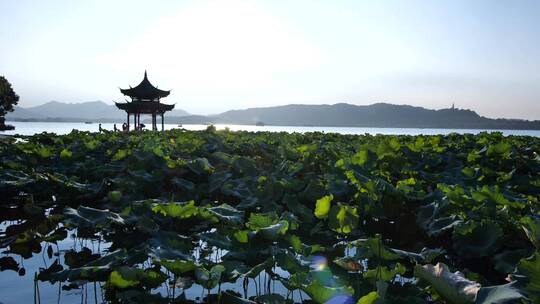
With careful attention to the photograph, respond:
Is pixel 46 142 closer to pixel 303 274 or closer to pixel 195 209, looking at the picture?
pixel 195 209

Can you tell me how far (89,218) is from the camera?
3172 mm

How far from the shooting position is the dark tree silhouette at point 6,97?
147 ft

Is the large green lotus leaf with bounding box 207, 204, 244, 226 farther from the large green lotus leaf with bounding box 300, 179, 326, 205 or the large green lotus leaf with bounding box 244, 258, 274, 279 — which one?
the large green lotus leaf with bounding box 300, 179, 326, 205

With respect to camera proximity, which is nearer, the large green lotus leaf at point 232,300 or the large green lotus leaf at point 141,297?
the large green lotus leaf at point 232,300

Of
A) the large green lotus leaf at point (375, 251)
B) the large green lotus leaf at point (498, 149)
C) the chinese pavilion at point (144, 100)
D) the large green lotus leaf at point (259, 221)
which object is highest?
the chinese pavilion at point (144, 100)

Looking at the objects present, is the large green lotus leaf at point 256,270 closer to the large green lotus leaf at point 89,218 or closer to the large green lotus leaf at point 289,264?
the large green lotus leaf at point 289,264

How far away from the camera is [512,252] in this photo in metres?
2.52

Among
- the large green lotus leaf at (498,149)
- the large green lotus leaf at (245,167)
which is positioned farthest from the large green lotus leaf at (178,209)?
the large green lotus leaf at (498,149)

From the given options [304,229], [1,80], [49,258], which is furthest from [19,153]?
[1,80]

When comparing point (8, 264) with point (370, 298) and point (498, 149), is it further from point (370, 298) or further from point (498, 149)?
point (498, 149)

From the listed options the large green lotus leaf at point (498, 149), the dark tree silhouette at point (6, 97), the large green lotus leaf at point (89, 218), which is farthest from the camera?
the dark tree silhouette at point (6, 97)

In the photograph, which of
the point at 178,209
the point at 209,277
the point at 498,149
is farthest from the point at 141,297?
the point at 498,149

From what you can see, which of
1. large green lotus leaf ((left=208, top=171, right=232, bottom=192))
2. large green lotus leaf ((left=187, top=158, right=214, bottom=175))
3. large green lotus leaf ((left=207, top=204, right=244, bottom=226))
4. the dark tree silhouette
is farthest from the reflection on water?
the dark tree silhouette

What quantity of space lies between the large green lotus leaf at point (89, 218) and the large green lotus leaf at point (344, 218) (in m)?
1.65
